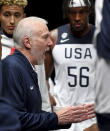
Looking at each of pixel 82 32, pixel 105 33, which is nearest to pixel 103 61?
pixel 105 33

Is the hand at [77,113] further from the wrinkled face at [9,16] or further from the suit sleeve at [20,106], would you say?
the wrinkled face at [9,16]

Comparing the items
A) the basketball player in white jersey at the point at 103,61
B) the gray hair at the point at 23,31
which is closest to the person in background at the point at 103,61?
the basketball player in white jersey at the point at 103,61

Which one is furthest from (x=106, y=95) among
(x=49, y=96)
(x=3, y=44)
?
(x=49, y=96)

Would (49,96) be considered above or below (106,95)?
below

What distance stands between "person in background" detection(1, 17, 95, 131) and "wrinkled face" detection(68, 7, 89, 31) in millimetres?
2049

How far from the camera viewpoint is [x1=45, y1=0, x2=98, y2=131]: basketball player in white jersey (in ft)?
22.1

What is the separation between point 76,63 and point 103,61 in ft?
10.4

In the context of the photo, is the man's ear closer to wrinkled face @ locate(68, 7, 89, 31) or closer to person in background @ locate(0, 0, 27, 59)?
person in background @ locate(0, 0, 27, 59)

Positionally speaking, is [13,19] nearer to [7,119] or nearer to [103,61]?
[7,119]

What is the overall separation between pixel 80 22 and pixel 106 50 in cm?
318

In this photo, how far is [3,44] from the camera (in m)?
6.07

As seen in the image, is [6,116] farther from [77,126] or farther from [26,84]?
[77,126]

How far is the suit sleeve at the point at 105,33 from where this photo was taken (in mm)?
3516

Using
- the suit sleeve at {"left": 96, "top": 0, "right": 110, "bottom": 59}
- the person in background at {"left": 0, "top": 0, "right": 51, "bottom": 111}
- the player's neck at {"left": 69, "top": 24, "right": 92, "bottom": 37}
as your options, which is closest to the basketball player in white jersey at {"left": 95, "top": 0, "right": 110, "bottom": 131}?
the suit sleeve at {"left": 96, "top": 0, "right": 110, "bottom": 59}
